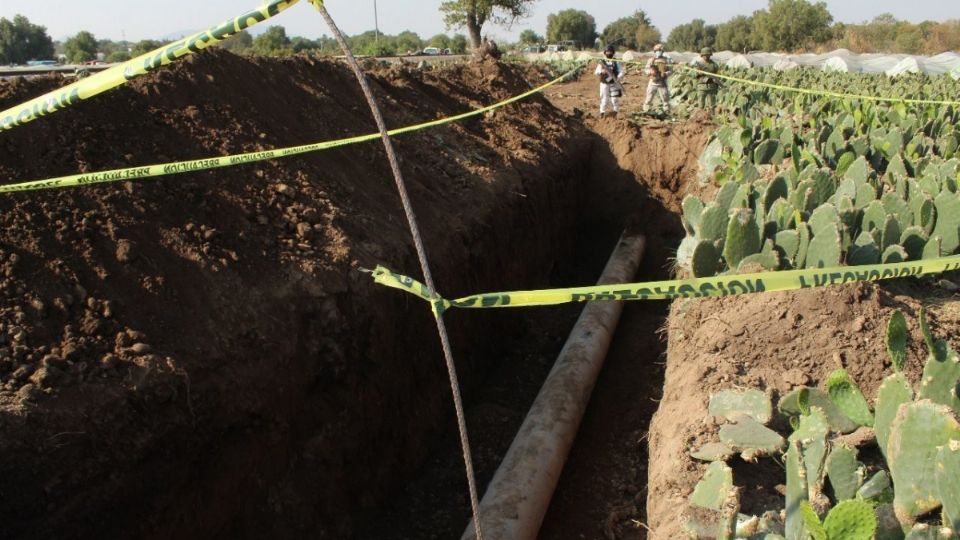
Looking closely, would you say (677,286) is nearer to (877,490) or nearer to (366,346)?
(877,490)

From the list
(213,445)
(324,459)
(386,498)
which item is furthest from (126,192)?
(386,498)

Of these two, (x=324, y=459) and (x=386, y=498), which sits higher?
(x=324, y=459)

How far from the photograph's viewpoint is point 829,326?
3.91m

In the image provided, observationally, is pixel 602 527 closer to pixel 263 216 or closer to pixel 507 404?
pixel 507 404

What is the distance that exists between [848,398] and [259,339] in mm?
3106

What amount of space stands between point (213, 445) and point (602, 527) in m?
2.60

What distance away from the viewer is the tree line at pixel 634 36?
46094 millimetres

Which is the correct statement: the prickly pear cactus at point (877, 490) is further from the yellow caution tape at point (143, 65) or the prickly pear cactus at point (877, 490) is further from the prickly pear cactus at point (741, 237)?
the yellow caution tape at point (143, 65)

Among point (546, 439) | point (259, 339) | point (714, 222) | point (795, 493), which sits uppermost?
point (714, 222)

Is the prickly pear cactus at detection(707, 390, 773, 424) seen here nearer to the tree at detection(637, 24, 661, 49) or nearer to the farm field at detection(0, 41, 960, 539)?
the farm field at detection(0, 41, 960, 539)

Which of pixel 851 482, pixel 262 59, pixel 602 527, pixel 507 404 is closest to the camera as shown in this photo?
pixel 851 482

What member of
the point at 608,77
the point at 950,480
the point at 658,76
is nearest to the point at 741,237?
the point at 950,480

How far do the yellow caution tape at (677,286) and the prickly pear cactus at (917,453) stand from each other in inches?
28.8

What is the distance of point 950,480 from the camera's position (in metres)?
2.16
